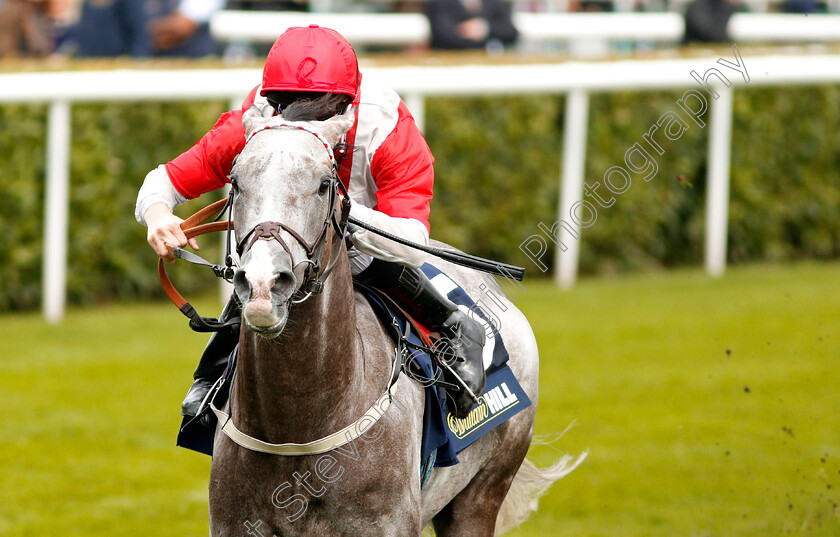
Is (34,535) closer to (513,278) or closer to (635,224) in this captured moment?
(513,278)

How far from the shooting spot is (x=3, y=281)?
30.6 feet

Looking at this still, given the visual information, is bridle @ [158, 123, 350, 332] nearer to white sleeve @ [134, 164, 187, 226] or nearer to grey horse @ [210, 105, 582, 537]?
grey horse @ [210, 105, 582, 537]

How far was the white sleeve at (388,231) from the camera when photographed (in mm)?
3127

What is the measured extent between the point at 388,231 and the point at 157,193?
2.19ft

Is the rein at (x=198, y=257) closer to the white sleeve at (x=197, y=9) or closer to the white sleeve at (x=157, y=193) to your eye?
the white sleeve at (x=157, y=193)

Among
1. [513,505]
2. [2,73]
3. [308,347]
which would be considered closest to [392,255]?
[308,347]

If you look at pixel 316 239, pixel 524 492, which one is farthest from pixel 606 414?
pixel 316 239

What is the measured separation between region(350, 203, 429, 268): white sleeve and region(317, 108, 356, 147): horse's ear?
208 mm

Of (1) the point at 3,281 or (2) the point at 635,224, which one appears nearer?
(1) the point at 3,281

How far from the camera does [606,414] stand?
7.50 meters

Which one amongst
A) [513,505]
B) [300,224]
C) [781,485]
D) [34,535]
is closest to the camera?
[300,224]

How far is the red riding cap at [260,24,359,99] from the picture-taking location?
3.10 m

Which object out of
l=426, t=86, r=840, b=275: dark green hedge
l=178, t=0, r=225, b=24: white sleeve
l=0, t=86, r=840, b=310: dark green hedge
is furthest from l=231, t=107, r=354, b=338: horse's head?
l=178, t=0, r=225, b=24: white sleeve

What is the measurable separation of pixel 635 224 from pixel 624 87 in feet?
4.65
